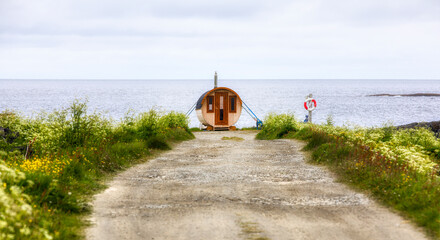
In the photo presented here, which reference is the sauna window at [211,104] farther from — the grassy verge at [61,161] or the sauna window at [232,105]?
the grassy verge at [61,161]

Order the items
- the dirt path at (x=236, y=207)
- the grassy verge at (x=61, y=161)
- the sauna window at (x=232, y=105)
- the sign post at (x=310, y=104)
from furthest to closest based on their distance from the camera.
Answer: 1. the sauna window at (x=232, y=105)
2. the sign post at (x=310, y=104)
3. the dirt path at (x=236, y=207)
4. the grassy verge at (x=61, y=161)

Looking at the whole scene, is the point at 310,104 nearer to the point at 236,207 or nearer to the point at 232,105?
the point at 232,105

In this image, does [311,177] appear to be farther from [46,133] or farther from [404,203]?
[46,133]

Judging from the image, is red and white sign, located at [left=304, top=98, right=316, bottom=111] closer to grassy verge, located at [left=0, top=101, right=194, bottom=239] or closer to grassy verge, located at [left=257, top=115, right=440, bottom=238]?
grassy verge, located at [left=0, top=101, right=194, bottom=239]

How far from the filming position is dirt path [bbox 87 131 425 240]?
642 centimetres

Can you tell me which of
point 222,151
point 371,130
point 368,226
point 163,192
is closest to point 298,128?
point 371,130

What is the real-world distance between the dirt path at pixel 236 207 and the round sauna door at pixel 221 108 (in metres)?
18.7

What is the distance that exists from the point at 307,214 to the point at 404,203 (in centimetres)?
171

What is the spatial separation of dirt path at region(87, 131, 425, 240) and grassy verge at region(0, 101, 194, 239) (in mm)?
469

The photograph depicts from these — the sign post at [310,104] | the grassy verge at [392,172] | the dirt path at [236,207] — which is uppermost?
the sign post at [310,104]

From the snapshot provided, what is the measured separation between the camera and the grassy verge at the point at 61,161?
5.51 meters

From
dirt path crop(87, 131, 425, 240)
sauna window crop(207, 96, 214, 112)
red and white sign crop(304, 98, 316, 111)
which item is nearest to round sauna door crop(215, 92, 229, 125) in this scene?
sauna window crop(207, 96, 214, 112)

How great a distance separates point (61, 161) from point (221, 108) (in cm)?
2148

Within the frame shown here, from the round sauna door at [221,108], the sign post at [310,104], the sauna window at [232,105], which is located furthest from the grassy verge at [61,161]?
the sauna window at [232,105]
